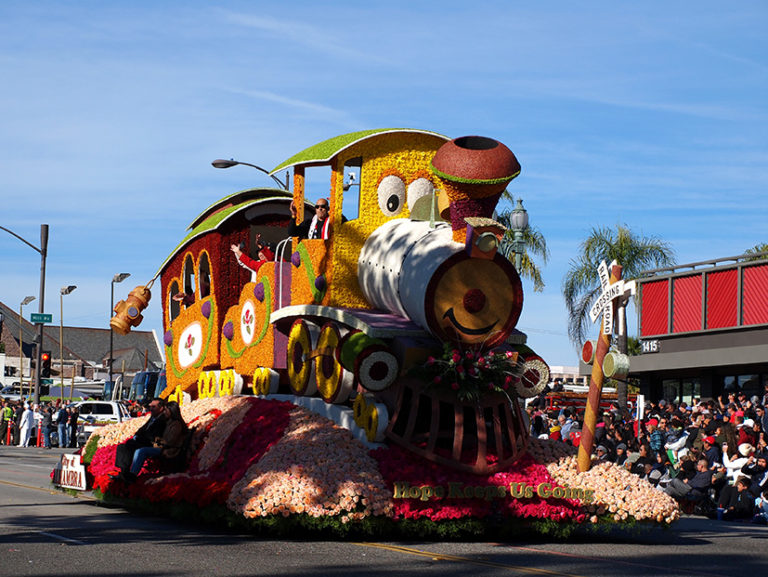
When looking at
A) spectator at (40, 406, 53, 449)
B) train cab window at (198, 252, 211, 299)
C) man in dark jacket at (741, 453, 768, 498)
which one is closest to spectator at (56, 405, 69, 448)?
spectator at (40, 406, 53, 449)

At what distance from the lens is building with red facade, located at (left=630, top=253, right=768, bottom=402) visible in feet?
104

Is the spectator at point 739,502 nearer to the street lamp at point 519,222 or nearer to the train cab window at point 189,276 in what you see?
the street lamp at point 519,222

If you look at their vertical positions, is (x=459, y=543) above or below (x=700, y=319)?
below

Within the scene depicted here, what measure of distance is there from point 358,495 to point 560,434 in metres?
13.7

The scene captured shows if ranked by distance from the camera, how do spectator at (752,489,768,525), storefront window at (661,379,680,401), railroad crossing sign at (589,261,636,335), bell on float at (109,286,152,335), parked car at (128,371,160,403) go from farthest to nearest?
parked car at (128,371,160,403), storefront window at (661,379,680,401), bell on float at (109,286,152,335), spectator at (752,489,768,525), railroad crossing sign at (589,261,636,335)

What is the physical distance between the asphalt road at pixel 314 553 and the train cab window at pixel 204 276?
4.41 m

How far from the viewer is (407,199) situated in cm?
1497

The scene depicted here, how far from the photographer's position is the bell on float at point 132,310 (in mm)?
20594

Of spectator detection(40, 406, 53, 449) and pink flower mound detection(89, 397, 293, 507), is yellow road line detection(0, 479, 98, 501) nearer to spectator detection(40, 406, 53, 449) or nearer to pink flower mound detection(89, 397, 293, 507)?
pink flower mound detection(89, 397, 293, 507)

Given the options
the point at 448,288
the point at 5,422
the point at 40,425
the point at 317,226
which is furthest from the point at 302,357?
the point at 5,422

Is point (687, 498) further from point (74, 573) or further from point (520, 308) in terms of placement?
point (74, 573)

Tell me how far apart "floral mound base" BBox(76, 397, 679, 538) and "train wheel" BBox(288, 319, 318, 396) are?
480 mm

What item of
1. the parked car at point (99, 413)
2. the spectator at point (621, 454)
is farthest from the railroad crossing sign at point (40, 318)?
the spectator at point (621, 454)

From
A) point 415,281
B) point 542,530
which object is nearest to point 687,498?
point 542,530
